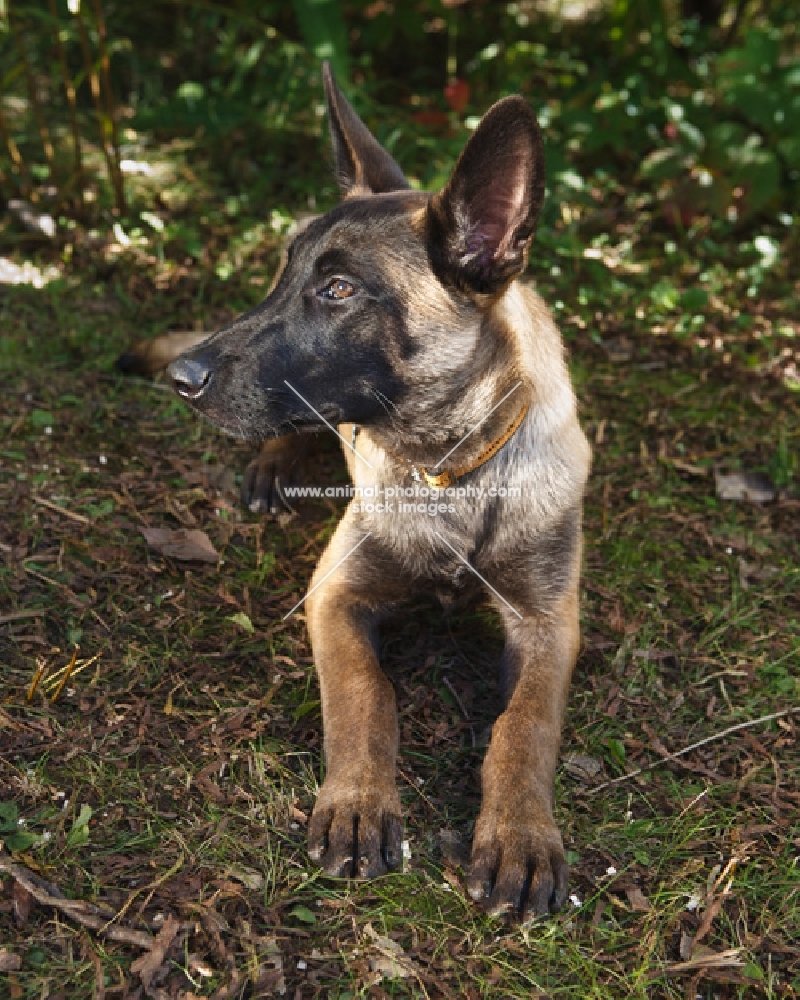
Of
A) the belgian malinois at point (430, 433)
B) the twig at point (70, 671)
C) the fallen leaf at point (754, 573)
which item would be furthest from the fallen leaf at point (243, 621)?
the fallen leaf at point (754, 573)

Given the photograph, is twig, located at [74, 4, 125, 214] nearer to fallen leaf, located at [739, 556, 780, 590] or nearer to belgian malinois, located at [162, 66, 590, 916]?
belgian malinois, located at [162, 66, 590, 916]

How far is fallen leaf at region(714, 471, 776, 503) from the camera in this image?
456cm

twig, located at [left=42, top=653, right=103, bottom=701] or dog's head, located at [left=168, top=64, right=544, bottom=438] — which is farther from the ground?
dog's head, located at [left=168, top=64, right=544, bottom=438]

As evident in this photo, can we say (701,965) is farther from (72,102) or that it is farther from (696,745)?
(72,102)

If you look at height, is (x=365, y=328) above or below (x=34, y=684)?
above

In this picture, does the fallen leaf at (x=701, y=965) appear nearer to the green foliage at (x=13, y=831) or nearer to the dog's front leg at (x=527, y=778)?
the dog's front leg at (x=527, y=778)

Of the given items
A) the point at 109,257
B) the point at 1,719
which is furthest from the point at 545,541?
the point at 109,257

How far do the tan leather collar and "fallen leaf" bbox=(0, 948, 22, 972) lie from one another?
180cm

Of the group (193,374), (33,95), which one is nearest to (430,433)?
(193,374)

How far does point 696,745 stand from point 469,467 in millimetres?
1141

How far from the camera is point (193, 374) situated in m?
3.20

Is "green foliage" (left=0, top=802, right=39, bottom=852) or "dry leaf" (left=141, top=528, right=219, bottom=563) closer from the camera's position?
"green foliage" (left=0, top=802, right=39, bottom=852)

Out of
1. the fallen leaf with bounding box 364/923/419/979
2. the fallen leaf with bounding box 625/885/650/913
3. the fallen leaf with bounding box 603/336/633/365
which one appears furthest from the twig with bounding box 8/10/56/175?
the fallen leaf with bounding box 625/885/650/913

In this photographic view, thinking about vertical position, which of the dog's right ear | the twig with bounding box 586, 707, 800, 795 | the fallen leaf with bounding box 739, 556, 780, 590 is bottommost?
the fallen leaf with bounding box 739, 556, 780, 590
